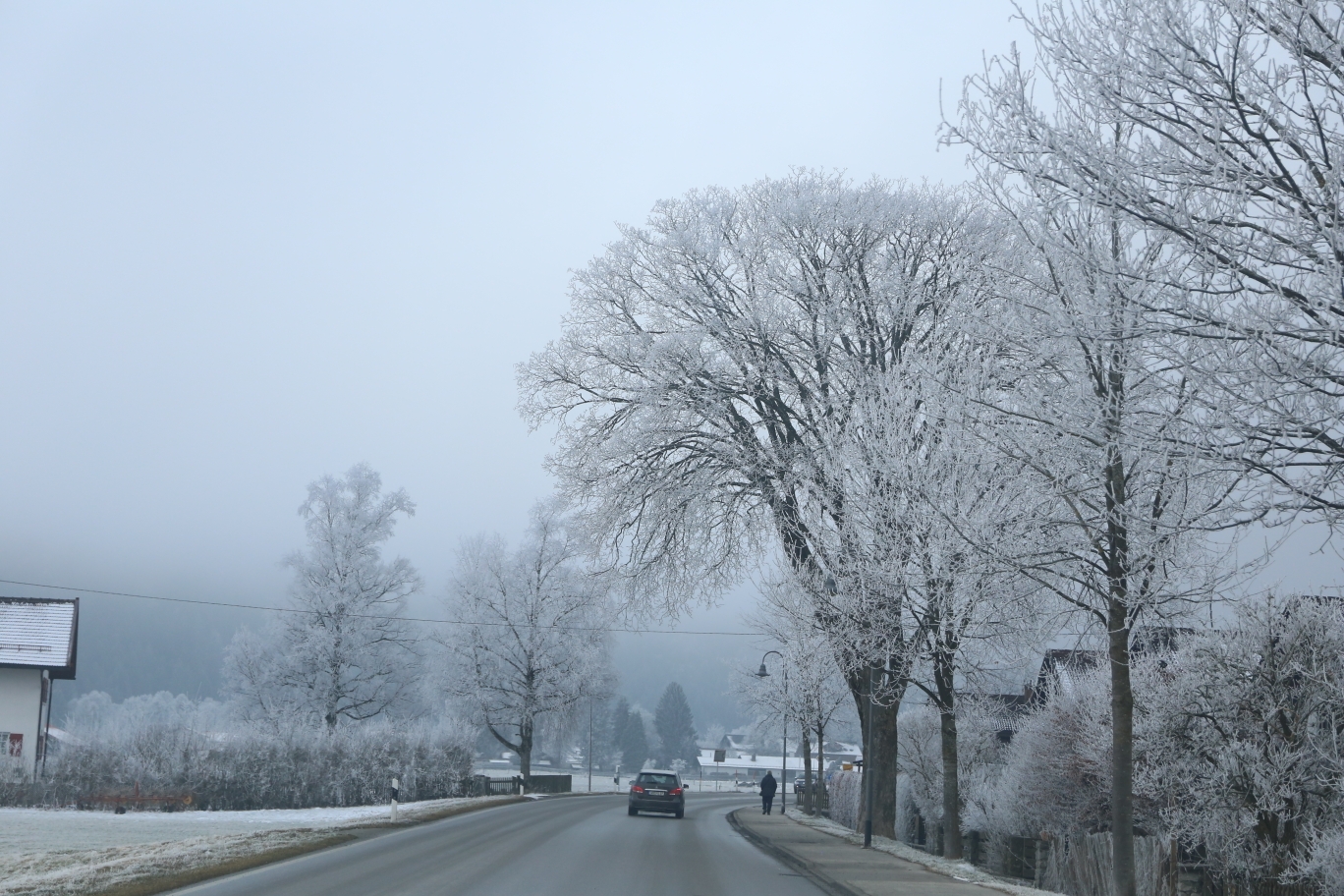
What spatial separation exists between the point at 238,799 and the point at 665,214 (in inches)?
838

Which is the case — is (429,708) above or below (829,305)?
below

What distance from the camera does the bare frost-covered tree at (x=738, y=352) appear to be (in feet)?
78.2

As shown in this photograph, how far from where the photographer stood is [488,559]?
55094 millimetres

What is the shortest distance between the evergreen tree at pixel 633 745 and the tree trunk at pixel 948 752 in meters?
138

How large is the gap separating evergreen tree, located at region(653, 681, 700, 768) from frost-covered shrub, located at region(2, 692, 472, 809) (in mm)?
124315

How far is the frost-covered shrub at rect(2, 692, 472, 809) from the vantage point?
3075 centimetres

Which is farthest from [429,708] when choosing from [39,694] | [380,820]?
[380,820]

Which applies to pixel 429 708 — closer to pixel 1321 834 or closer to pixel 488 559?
pixel 488 559

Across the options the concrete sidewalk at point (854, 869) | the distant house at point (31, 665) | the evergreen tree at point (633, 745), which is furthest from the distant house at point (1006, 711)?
the evergreen tree at point (633, 745)

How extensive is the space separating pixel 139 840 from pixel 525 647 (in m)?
33.2

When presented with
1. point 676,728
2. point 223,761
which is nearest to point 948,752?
point 223,761

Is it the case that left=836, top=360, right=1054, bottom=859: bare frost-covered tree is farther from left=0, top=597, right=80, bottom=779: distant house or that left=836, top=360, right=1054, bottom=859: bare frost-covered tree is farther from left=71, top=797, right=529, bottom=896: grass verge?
left=0, top=597, right=80, bottom=779: distant house

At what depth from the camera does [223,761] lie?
107ft

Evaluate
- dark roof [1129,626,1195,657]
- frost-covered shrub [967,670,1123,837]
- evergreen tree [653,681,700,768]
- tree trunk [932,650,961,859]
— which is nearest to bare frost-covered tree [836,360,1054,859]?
tree trunk [932,650,961,859]
